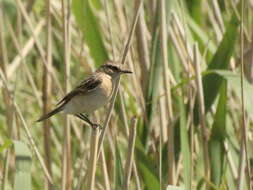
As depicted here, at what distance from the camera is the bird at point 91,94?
2.76m


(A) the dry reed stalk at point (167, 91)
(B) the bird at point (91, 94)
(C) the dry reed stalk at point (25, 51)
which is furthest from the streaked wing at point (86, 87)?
(C) the dry reed stalk at point (25, 51)

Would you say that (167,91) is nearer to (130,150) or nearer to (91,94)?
(91,94)

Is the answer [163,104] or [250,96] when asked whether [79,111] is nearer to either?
[163,104]

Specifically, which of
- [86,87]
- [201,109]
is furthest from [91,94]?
[201,109]

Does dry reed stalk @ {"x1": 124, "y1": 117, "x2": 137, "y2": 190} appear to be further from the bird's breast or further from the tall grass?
the bird's breast

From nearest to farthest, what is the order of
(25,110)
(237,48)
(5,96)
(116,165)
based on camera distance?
(116,165)
(5,96)
(237,48)
(25,110)

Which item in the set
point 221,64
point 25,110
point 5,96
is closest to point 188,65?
point 221,64

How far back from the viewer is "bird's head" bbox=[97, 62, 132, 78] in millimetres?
2648

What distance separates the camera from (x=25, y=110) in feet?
13.7

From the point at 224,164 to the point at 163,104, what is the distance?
0.47 meters

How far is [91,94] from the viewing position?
285 cm

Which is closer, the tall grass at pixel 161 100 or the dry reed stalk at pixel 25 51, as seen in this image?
the tall grass at pixel 161 100

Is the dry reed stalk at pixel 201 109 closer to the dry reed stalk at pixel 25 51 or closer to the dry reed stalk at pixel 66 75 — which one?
the dry reed stalk at pixel 66 75

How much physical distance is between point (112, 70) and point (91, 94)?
21cm
